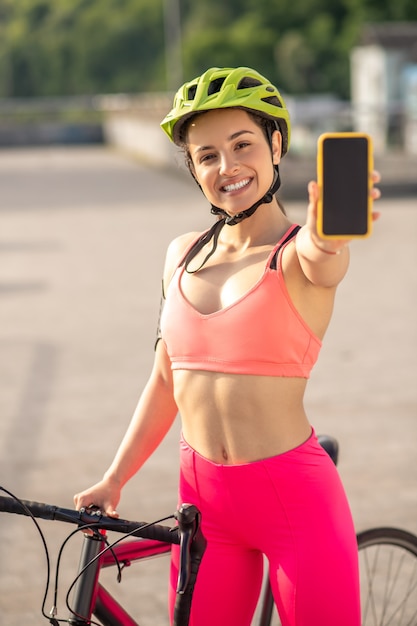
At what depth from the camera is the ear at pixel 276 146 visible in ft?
9.49

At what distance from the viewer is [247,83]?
281 cm

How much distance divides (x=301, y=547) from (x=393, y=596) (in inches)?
59.6

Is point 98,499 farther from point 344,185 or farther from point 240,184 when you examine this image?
point 344,185

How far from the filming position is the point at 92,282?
13.1 metres

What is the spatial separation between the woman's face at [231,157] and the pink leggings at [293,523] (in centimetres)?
57

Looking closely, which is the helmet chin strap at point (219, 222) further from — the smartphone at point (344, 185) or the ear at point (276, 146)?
the smartphone at point (344, 185)

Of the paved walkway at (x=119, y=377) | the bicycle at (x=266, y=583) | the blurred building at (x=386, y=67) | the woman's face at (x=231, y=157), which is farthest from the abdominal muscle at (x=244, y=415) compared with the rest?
the blurred building at (x=386, y=67)

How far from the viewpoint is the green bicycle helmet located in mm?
2770

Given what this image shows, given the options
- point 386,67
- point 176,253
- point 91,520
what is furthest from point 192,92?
point 386,67

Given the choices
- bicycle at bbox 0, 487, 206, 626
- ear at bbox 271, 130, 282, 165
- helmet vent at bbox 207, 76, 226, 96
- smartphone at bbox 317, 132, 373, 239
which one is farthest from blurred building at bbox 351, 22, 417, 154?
smartphone at bbox 317, 132, 373, 239

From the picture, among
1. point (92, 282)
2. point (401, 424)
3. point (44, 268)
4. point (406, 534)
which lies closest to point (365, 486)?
point (401, 424)

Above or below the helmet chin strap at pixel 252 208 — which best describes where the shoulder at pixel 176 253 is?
below

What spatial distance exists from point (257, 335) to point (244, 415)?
0.18 meters

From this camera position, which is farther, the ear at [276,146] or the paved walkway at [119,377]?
the paved walkway at [119,377]
